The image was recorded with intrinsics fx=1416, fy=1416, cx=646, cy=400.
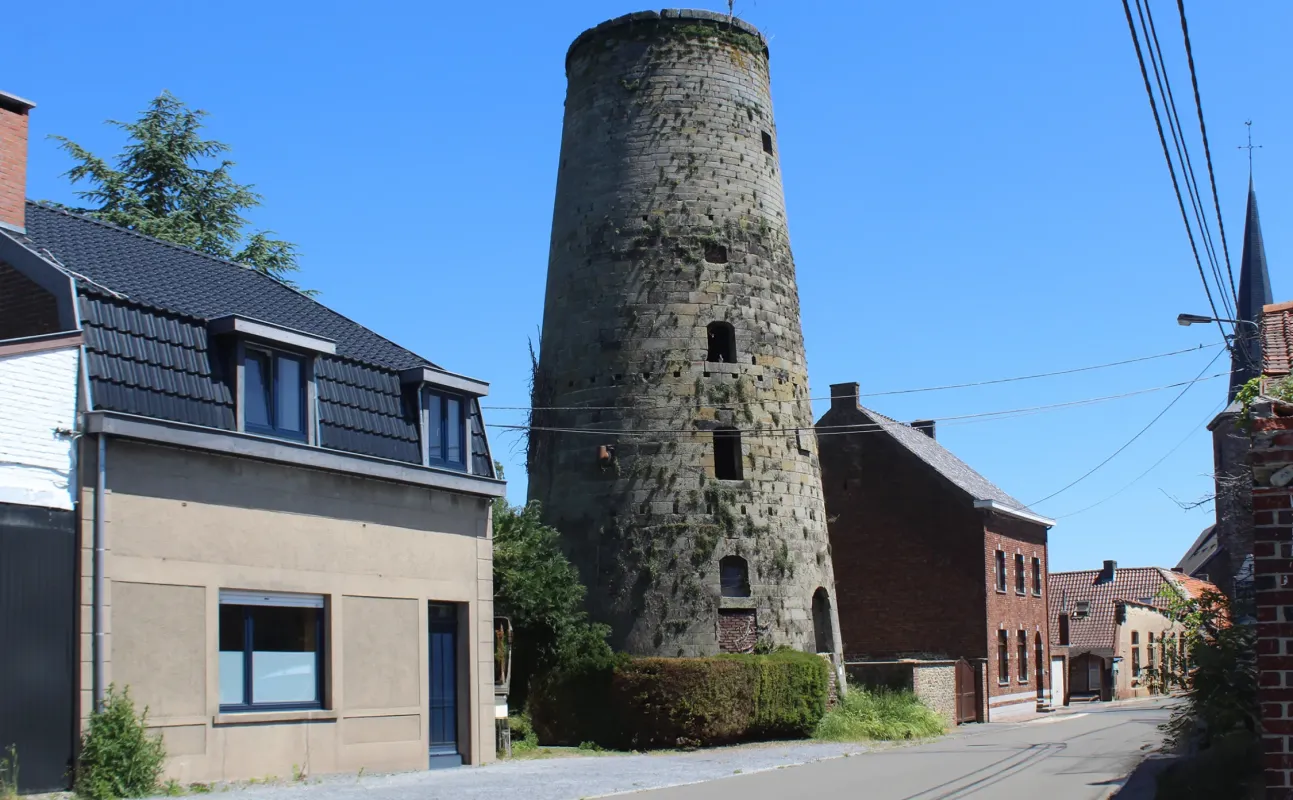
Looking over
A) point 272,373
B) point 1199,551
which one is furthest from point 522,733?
point 1199,551

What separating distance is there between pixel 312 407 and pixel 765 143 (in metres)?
18.9

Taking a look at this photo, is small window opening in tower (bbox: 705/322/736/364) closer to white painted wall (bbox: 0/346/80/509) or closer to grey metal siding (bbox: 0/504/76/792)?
white painted wall (bbox: 0/346/80/509)

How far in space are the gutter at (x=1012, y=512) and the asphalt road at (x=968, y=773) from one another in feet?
35.5

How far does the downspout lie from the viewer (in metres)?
15.5

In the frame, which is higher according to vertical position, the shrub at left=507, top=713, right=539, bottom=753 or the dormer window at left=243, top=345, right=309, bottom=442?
the dormer window at left=243, top=345, right=309, bottom=442

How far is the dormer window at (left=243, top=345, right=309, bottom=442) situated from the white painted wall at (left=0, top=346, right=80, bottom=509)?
8.92ft

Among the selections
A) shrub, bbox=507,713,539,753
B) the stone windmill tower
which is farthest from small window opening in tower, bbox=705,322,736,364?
shrub, bbox=507,713,539,753

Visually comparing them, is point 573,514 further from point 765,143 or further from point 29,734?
point 29,734

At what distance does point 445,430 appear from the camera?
21.8 m

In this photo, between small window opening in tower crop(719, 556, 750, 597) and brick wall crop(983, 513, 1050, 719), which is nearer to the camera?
small window opening in tower crop(719, 556, 750, 597)

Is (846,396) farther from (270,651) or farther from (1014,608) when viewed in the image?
(270,651)

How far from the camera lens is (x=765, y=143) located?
35.1 metres

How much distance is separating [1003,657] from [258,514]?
31.3 metres

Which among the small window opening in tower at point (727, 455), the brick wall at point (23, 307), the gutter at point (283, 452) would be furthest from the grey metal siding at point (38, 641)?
the small window opening in tower at point (727, 455)
